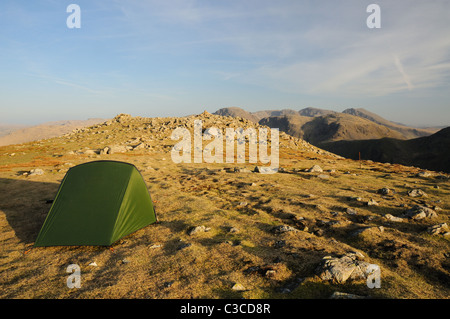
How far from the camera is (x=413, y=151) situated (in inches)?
4503

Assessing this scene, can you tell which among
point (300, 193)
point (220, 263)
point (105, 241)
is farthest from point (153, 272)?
point (300, 193)

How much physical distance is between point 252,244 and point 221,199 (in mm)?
5362

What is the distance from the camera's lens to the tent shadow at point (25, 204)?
32.4ft

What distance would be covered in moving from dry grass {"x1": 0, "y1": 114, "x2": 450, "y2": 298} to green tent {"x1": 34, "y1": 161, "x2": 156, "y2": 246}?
0.42 metres

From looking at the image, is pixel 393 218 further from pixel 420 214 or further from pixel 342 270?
pixel 342 270

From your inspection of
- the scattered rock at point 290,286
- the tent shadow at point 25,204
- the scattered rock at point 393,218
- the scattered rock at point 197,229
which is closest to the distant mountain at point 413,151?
the scattered rock at point 393,218

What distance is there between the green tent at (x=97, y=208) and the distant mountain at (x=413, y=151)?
106m

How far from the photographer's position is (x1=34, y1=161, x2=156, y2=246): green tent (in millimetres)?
8336

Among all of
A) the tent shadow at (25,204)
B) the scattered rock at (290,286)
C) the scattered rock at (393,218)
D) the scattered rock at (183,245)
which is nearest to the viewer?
the scattered rock at (290,286)

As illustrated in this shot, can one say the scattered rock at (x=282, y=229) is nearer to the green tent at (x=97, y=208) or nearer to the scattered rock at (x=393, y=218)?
the scattered rock at (x=393, y=218)
